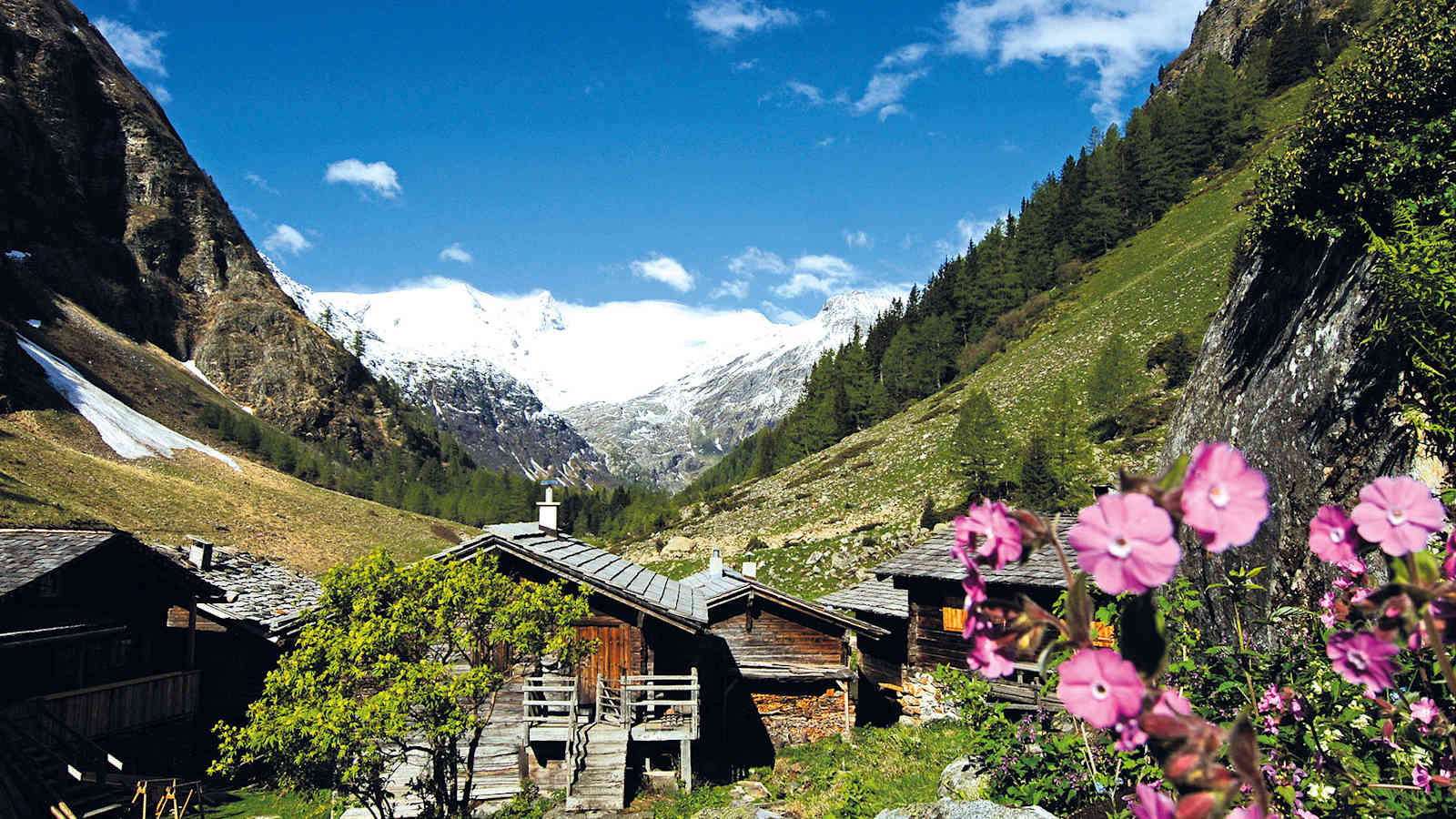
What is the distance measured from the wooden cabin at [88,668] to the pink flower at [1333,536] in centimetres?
2137

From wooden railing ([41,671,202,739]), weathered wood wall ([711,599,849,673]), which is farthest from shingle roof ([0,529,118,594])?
weathered wood wall ([711,599,849,673])

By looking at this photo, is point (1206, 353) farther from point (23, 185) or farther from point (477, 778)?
point (23, 185)

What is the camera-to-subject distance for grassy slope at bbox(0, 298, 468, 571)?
52656 millimetres

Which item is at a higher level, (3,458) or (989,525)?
(3,458)

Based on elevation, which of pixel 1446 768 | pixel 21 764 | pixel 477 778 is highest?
pixel 1446 768

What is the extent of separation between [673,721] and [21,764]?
14824 mm

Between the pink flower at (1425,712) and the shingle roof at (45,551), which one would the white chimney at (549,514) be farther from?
the pink flower at (1425,712)

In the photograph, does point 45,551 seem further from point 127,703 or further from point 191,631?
point 191,631

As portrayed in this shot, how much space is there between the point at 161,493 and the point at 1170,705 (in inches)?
3203

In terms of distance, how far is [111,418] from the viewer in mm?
79750

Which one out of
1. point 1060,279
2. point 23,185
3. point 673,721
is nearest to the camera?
point 673,721

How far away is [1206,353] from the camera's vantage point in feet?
45.5

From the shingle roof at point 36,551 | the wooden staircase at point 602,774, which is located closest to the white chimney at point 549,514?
the wooden staircase at point 602,774

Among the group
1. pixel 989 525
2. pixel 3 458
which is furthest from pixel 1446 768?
pixel 3 458
